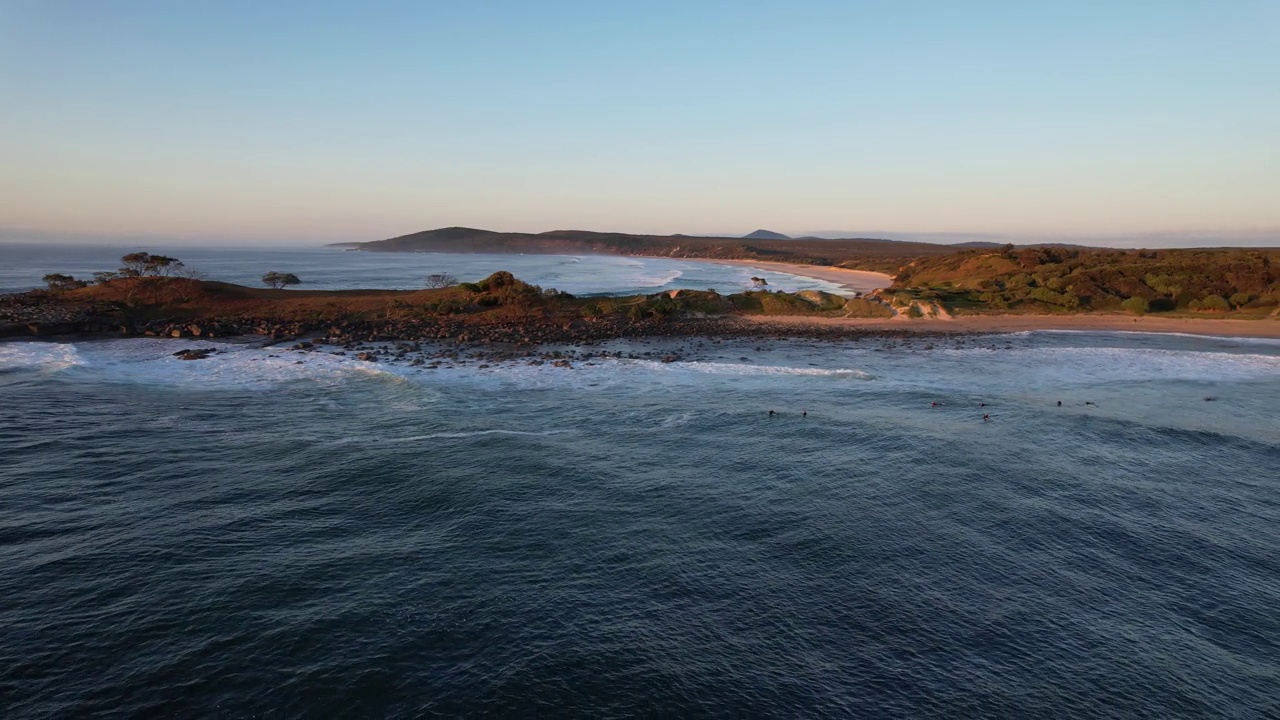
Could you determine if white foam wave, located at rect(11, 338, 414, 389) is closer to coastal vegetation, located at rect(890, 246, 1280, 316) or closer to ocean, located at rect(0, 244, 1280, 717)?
ocean, located at rect(0, 244, 1280, 717)

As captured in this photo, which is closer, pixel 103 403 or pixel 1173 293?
pixel 103 403

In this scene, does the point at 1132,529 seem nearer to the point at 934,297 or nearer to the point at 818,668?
the point at 818,668

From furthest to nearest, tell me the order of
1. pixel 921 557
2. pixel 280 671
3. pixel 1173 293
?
pixel 1173 293 → pixel 921 557 → pixel 280 671

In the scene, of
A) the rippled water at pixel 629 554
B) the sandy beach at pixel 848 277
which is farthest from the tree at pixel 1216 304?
the rippled water at pixel 629 554

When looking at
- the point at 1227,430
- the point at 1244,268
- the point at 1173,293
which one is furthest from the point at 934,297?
the point at 1227,430

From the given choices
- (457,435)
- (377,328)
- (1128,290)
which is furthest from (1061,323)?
(377,328)

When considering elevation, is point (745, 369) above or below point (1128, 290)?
below

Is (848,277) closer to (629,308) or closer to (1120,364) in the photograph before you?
(629,308)

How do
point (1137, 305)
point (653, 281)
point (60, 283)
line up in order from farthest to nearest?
point (653, 281) < point (1137, 305) < point (60, 283)

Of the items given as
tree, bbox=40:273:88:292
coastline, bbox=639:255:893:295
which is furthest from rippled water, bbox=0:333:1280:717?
coastline, bbox=639:255:893:295
